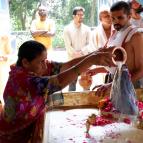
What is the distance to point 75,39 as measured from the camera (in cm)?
455

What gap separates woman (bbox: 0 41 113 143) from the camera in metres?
1.41

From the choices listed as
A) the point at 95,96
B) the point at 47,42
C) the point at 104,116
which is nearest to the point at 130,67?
the point at 95,96

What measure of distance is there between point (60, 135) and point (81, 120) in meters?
0.26

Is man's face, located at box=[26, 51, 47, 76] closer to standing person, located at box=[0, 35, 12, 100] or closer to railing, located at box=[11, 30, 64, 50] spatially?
standing person, located at box=[0, 35, 12, 100]

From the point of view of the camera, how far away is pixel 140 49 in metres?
1.88

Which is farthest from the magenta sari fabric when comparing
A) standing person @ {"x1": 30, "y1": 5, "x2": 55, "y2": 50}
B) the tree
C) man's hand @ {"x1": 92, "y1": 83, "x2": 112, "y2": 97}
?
the tree

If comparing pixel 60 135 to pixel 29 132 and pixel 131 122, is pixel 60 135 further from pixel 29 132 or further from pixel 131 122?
pixel 131 122

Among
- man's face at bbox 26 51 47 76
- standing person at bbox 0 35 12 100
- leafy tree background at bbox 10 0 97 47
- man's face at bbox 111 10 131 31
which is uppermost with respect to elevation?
leafy tree background at bbox 10 0 97 47

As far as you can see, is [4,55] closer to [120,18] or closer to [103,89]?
[120,18]

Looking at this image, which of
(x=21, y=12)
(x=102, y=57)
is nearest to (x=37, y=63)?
(x=102, y=57)

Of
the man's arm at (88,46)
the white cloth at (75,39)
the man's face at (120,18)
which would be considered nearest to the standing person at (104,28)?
the man's arm at (88,46)

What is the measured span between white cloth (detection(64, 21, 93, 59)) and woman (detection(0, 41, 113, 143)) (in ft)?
9.85

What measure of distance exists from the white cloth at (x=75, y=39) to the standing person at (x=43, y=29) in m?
0.30

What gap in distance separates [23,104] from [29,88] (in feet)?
0.26
